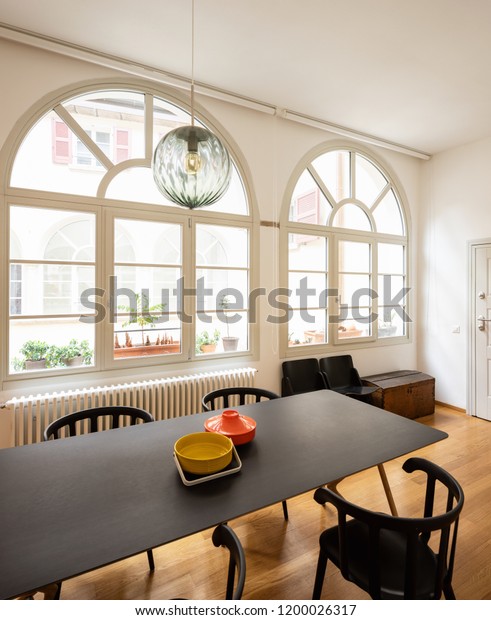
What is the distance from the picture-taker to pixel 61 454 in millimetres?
1537

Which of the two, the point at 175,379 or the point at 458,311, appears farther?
the point at 458,311

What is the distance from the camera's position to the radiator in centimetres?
251

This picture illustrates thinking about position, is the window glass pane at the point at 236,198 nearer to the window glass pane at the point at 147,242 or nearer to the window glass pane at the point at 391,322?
the window glass pane at the point at 147,242

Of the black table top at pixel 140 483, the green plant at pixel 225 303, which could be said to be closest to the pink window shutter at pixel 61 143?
the green plant at pixel 225 303

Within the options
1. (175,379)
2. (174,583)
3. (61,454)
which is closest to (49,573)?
(61,454)

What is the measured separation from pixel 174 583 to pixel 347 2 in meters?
3.56

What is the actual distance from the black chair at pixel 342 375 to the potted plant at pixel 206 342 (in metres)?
1.29

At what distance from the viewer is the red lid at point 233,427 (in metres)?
1.62

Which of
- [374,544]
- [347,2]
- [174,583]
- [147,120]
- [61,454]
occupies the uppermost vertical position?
[347,2]

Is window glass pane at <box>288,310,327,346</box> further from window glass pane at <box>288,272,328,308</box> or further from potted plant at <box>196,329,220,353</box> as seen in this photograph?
potted plant at <box>196,329,220,353</box>

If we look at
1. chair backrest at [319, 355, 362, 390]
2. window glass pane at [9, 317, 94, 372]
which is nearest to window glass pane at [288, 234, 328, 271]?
chair backrest at [319, 355, 362, 390]

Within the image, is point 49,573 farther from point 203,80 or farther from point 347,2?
point 203,80

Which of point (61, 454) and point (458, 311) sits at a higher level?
point (458, 311)

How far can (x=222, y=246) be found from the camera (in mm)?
3555
